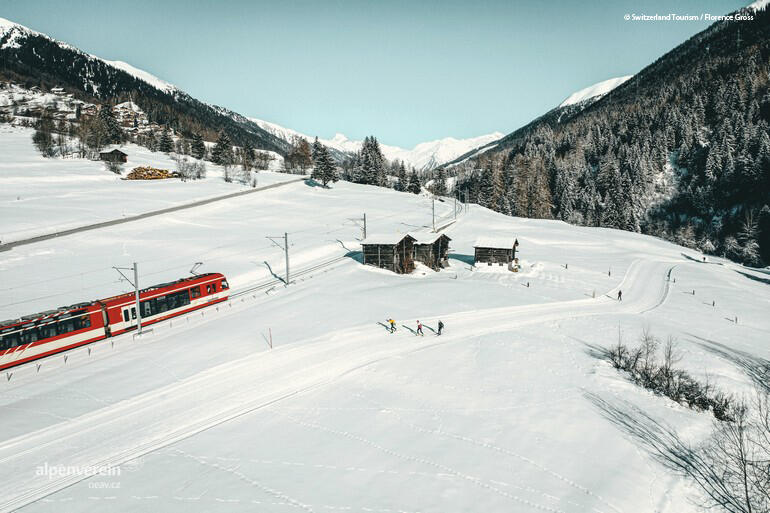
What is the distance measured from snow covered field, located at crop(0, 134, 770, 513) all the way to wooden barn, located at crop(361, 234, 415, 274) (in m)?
1.93

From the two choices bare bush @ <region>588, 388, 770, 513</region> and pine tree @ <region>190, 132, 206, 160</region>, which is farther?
pine tree @ <region>190, 132, 206, 160</region>

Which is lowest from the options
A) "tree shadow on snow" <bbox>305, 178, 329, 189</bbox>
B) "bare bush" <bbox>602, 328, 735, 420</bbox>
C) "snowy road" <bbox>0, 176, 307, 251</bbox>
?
"bare bush" <bbox>602, 328, 735, 420</bbox>

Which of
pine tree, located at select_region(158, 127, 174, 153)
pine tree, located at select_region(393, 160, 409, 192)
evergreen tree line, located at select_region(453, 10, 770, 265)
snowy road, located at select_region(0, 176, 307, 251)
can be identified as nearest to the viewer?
snowy road, located at select_region(0, 176, 307, 251)

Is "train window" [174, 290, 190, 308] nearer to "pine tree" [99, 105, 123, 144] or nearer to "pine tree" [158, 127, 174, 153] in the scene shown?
"pine tree" [99, 105, 123, 144]

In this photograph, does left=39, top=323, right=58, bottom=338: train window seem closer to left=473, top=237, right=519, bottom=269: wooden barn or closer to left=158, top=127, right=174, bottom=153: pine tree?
left=473, top=237, right=519, bottom=269: wooden barn

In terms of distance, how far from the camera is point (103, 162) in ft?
346

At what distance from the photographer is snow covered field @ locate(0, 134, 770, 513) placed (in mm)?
14008

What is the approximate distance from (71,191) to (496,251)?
8517 cm

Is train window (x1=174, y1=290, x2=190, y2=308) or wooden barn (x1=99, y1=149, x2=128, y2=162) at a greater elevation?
wooden barn (x1=99, y1=149, x2=128, y2=162)

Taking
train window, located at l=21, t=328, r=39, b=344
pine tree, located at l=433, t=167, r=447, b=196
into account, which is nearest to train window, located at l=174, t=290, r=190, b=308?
train window, located at l=21, t=328, r=39, b=344

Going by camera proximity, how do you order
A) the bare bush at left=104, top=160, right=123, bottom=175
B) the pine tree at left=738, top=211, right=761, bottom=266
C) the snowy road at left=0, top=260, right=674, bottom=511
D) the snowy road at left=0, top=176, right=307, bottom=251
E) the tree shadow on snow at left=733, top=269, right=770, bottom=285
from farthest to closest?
the bare bush at left=104, top=160, right=123, bottom=175 < the pine tree at left=738, top=211, right=761, bottom=266 < the tree shadow on snow at left=733, top=269, right=770, bottom=285 < the snowy road at left=0, top=176, right=307, bottom=251 < the snowy road at left=0, top=260, right=674, bottom=511

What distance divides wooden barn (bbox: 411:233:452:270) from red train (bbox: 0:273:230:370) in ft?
88.6

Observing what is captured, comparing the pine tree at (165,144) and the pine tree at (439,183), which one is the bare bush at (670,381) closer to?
the pine tree at (439,183)

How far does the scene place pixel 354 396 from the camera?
20391mm
